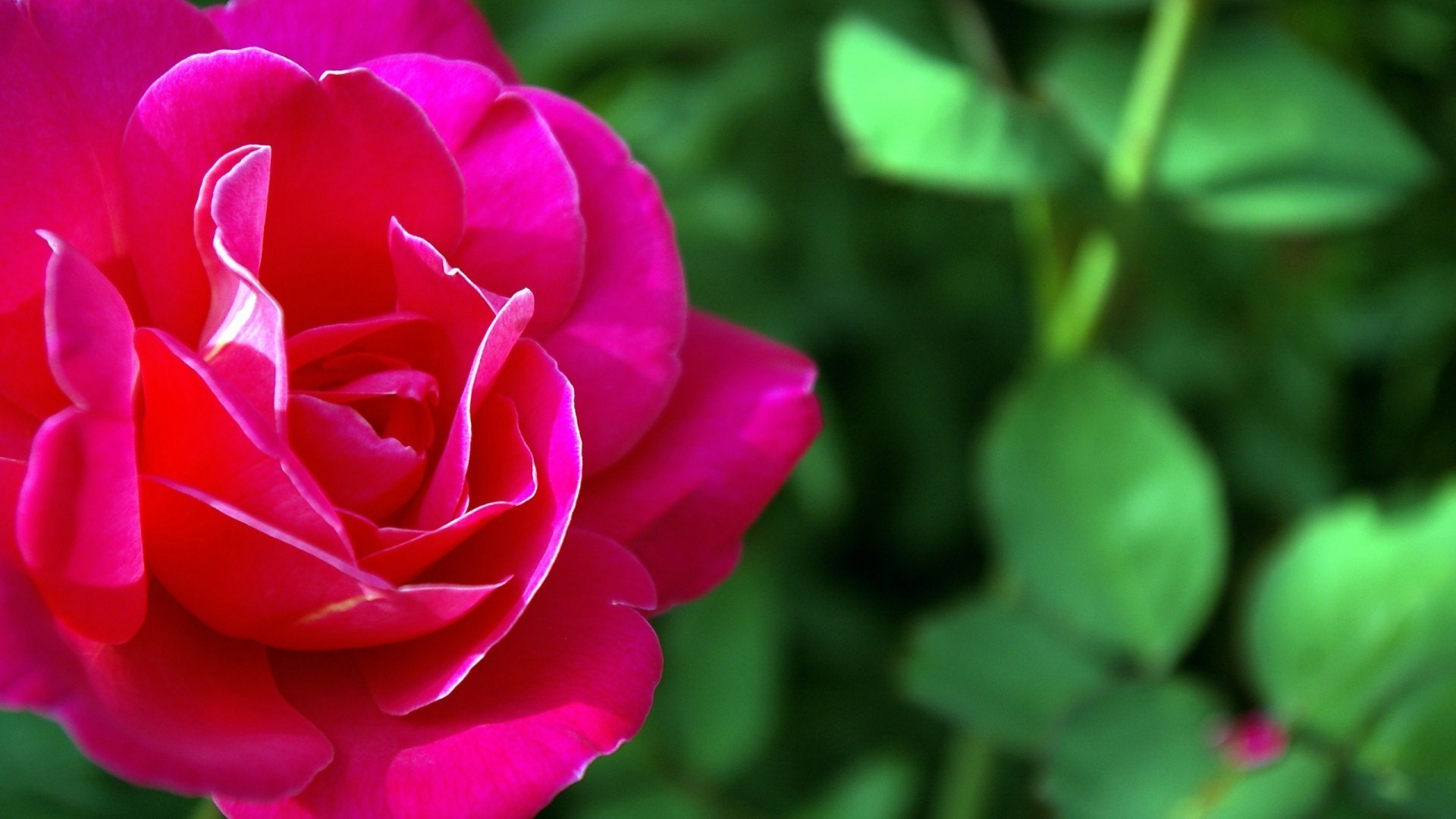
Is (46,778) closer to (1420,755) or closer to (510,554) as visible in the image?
(510,554)

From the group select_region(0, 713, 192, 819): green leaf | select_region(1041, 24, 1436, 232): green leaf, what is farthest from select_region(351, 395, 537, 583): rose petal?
select_region(1041, 24, 1436, 232): green leaf

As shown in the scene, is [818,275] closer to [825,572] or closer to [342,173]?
[825,572]

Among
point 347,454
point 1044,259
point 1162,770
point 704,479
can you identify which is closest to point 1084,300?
point 1044,259

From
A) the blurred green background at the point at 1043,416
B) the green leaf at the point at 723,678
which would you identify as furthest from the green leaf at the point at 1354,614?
the green leaf at the point at 723,678

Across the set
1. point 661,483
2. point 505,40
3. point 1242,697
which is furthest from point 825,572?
point 661,483

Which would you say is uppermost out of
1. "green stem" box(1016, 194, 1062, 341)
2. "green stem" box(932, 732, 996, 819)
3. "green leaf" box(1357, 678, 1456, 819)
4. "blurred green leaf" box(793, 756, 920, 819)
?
"green stem" box(1016, 194, 1062, 341)

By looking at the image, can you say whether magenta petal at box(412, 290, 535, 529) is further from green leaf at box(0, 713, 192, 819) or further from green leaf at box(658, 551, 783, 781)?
green leaf at box(658, 551, 783, 781)

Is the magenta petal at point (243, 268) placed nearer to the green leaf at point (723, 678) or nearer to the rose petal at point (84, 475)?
the rose petal at point (84, 475)

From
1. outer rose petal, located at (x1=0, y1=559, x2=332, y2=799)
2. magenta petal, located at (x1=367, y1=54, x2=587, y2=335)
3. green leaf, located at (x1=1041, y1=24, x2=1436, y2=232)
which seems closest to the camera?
outer rose petal, located at (x1=0, y1=559, x2=332, y2=799)
